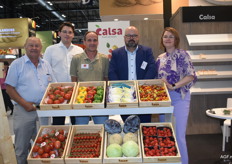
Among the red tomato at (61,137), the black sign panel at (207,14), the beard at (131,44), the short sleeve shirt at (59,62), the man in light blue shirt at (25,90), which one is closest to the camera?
the red tomato at (61,137)

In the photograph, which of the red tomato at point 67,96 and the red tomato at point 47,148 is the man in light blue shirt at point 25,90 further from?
the red tomato at point 47,148

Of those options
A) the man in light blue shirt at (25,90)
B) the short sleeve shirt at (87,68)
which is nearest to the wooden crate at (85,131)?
the man in light blue shirt at (25,90)

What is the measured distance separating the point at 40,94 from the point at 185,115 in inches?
74.6

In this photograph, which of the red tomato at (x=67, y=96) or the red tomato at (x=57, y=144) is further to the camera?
the red tomato at (x=67, y=96)

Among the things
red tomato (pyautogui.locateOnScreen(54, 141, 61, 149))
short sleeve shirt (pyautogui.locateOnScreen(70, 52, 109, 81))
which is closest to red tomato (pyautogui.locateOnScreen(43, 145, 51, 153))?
red tomato (pyautogui.locateOnScreen(54, 141, 61, 149))

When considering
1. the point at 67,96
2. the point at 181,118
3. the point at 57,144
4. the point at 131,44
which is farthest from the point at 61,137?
the point at 181,118

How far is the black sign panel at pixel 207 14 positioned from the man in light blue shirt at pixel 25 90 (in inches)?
142

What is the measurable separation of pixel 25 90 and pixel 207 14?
14.1 feet

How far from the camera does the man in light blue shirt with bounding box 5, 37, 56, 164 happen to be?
2.82 m

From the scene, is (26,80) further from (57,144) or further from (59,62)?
(57,144)

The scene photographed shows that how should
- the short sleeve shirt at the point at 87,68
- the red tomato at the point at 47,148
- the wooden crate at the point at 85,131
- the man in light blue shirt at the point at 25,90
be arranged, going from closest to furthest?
the wooden crate at the point at 85,131 → the red tomato at the point at 47,148 → the man in light blue shirt at the point at 25,90 → the short sleeve shirt at the point at 87,68

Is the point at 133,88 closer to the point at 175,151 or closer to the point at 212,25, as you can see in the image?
the point at 175,151

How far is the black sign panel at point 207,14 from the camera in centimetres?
517

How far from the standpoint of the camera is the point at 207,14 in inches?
205
